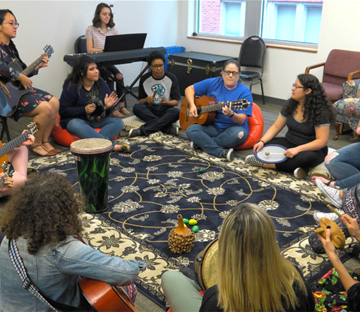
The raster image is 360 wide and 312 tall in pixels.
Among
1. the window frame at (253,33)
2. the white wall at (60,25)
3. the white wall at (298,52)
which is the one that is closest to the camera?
the white wall at (298,52)

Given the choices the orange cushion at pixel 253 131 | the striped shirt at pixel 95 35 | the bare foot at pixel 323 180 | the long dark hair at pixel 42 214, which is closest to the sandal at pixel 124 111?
the striped shirt at pixel 95 35

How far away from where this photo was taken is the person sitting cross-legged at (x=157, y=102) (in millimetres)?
4723

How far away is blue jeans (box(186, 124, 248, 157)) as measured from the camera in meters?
4.14

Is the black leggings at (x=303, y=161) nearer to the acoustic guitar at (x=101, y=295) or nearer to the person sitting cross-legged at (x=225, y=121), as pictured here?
the person sitting cross-legged at (x=225, y=121)

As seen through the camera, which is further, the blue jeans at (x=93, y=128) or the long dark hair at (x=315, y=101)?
the blue jeans at (x=93, y=128)

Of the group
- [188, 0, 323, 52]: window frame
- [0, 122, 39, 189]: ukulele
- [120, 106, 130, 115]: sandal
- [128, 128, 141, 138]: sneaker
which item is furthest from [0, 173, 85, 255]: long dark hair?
[188, 0, 323, 52]: window frame

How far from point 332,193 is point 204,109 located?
1.58 meters

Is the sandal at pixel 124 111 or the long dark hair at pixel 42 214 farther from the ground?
the long dark hair at pixel 42 214

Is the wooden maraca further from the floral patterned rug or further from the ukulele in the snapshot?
the ukulele

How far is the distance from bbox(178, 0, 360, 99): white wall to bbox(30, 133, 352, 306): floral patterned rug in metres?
2.46

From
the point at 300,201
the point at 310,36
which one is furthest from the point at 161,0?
the point at 300,201

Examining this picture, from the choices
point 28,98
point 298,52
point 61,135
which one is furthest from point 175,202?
point 298,52

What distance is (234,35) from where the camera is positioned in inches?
270

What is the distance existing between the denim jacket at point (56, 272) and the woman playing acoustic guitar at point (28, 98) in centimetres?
274
